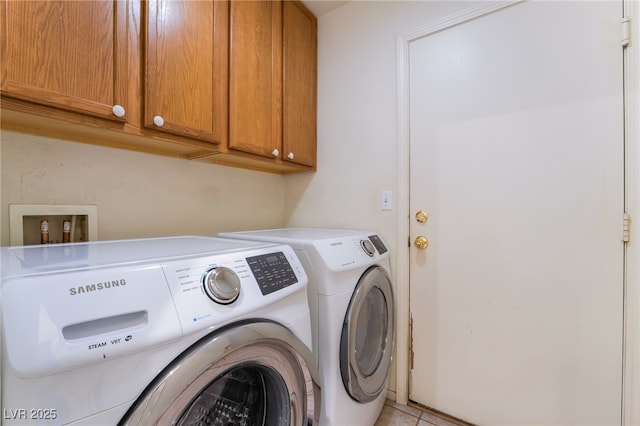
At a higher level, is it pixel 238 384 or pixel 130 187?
pixel 130 187

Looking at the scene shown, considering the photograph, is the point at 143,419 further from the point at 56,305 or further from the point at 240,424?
the point at 240,424

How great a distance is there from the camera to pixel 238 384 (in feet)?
2.51

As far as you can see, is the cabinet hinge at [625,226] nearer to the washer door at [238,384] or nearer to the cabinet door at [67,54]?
the washer door at [238,384]

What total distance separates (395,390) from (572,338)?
87cm

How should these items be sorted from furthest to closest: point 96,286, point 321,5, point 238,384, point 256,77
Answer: point 321,5
point 256,77
point 238,384
point 96,286

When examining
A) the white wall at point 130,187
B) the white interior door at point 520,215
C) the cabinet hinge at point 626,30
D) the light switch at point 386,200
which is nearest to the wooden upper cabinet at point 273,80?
the white wall at point 130,187

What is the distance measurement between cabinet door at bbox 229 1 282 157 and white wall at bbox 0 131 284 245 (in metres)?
0.37

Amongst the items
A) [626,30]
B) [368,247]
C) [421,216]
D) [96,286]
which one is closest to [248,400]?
[96,286]

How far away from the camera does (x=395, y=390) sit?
4.90 feet

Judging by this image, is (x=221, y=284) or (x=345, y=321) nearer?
(x=221, y=284)

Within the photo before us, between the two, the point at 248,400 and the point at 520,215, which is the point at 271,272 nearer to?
the point at 248,400

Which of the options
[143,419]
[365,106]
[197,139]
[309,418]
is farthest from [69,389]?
[365,106]

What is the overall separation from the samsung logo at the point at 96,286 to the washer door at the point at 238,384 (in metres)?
0.18

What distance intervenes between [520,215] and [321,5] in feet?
5.39
